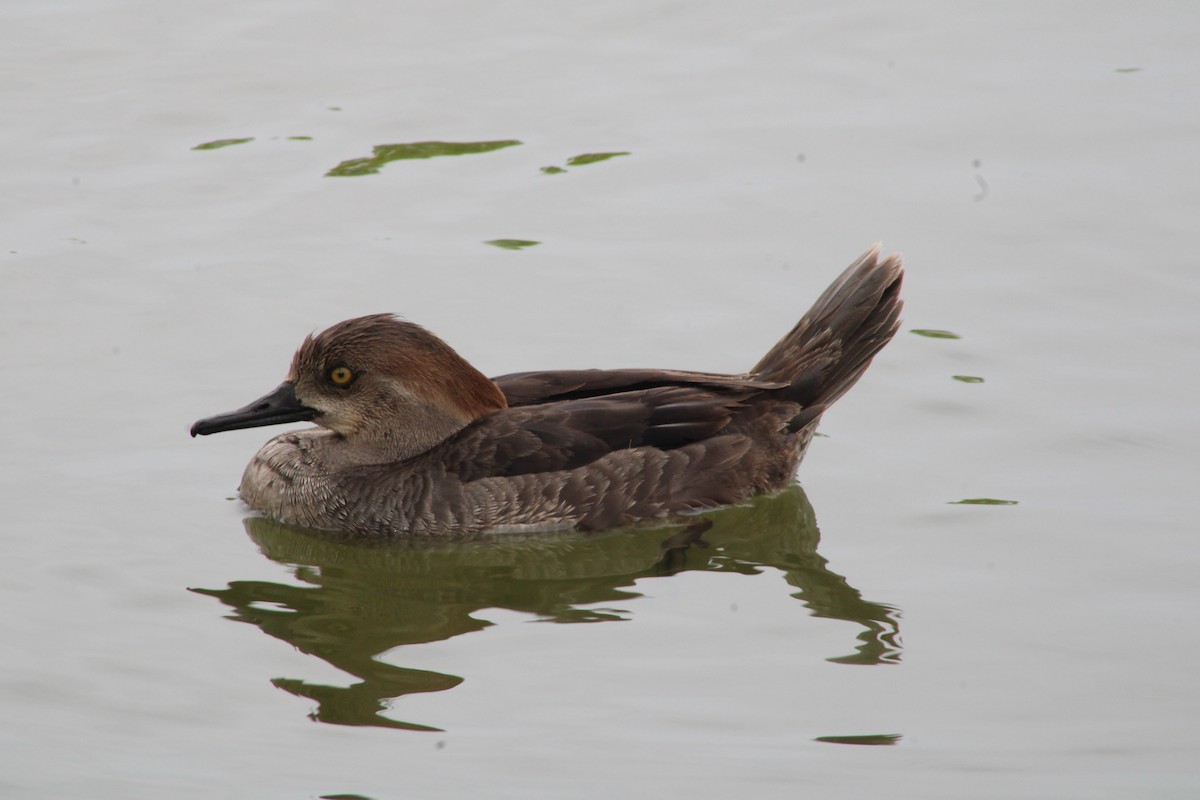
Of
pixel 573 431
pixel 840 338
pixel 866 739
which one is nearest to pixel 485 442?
pixel 573 431

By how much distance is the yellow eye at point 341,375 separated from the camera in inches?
405

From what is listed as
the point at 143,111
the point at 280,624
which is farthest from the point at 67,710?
the point at 143,111

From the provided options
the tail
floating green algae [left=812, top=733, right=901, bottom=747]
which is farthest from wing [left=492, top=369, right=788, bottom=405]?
floating green algae [left=812, top=733, right=901, bottom=747]

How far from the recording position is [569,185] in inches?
561

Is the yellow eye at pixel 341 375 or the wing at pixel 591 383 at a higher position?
the yellow eye at pixel 341 375

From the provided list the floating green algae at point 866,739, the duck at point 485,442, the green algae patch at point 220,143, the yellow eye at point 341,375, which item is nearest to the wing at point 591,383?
the duck at point 485,442

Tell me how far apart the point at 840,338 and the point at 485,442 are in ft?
7.40

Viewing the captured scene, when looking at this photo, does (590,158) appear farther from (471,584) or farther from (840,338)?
(471,584)

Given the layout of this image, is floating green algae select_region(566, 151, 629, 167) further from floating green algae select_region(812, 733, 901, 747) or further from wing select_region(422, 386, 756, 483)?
floating green algae select_region(812, 733, 901, 747)

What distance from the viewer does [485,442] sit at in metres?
10.3

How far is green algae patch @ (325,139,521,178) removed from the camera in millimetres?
14586

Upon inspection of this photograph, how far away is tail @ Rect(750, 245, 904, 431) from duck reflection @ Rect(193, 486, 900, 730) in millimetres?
612

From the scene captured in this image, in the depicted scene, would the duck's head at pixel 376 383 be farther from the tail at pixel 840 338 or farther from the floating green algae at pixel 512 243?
the floating green algae at pixel 512 243

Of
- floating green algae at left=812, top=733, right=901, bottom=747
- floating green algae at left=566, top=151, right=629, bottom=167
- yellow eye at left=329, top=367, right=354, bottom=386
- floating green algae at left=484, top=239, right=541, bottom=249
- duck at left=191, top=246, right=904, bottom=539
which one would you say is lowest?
floating green algae at left=812, top=733, right=901, bottom=747
